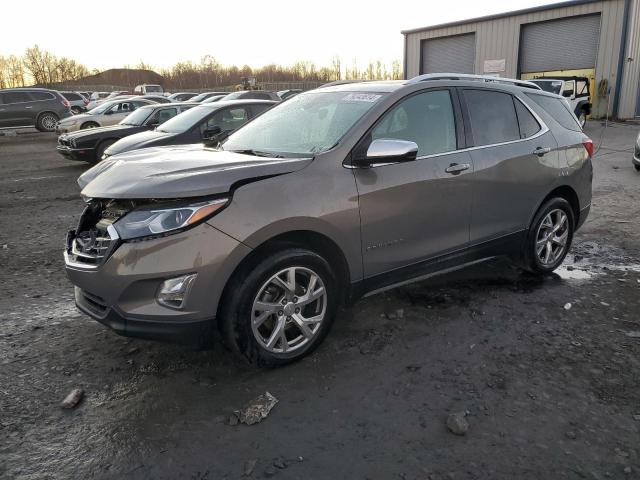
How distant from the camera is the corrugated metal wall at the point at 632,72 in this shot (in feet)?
75.8

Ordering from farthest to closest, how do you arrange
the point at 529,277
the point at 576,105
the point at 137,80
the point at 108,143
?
1. the point at 137,80
2. the point at 576,105
3. the point at 108,143
4. the point at 529,277

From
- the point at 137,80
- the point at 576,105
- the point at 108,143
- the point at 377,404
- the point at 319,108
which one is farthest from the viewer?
the point at 137,80

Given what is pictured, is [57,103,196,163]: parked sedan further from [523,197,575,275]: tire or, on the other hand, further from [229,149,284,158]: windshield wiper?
[523,197,575,275]: tire

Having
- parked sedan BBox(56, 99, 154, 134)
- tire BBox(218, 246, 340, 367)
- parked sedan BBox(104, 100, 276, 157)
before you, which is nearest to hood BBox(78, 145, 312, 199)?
tire BBox(218, 246, 340, 367)

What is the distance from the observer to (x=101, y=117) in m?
17.1

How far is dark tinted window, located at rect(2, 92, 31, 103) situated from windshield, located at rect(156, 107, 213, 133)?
15.6 m

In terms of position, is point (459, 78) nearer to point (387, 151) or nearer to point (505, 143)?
point (505, 143)

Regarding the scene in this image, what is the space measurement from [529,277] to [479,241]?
3.41 feet

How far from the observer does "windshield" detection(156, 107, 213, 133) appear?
8.91m

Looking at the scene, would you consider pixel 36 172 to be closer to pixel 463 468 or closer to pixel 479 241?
pixel 479 241

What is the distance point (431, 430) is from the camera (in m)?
2.68

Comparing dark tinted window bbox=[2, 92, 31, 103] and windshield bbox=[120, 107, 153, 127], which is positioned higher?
dark tinted window bbox=[2, 92, 31, 103]

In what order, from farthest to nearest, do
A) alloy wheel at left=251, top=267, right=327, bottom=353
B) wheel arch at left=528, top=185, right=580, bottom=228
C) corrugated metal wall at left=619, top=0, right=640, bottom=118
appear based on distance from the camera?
corrugated metal wall at left=619, top=0, right=640, bottom=118, wheel arch at left=528, top=185, right=580, bottom=228, alloy wheel at left=251, top=267, right=327, bottom=353

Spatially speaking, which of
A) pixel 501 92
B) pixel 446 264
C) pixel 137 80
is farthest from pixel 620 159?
pixel 137 80
